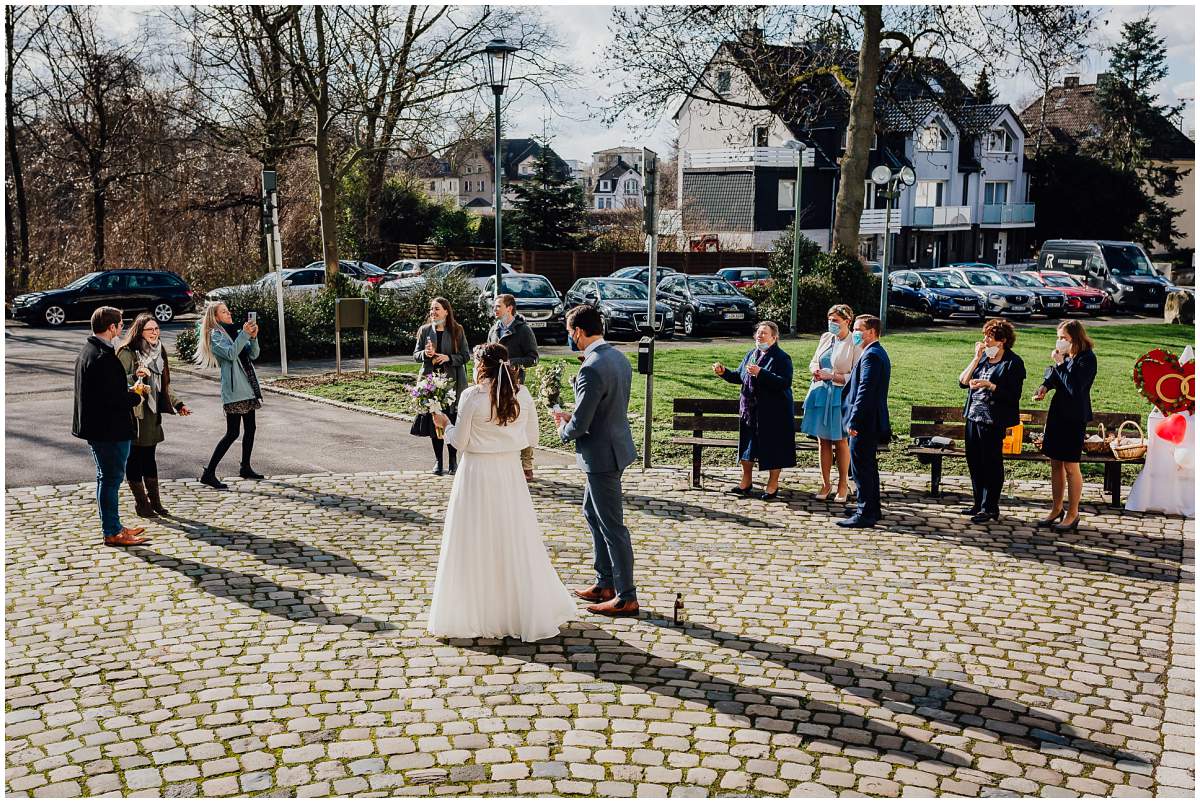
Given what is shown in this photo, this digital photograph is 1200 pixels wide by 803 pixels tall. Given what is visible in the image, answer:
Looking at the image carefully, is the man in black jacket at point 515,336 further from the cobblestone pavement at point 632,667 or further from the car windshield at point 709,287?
the car windshield at point 709,287

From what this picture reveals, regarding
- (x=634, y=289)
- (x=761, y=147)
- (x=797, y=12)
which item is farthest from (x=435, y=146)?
(x=761, y=147)

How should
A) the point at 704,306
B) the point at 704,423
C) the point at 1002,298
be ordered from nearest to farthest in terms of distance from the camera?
the point at 704,423
the point at 704,306
the point at 1002,298

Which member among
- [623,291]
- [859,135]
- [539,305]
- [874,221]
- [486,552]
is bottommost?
[486,552]

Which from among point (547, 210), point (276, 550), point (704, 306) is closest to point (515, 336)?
point (276, 550)

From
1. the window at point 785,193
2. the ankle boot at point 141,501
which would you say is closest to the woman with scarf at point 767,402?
the ankle boot at point 141,501

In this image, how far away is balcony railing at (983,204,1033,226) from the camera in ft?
204

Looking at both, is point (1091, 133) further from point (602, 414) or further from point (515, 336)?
point (602, 414)

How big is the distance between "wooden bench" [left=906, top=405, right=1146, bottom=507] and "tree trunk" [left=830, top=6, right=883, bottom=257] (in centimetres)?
1790

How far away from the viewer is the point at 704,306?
29188 millimetres

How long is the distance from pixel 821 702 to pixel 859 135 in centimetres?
2511

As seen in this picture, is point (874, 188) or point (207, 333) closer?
point (207, 333)

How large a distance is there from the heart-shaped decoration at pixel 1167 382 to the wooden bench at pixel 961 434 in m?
0.38

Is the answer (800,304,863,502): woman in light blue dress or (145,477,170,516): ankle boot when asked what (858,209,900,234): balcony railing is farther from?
(145,477,170,516): ankle boot

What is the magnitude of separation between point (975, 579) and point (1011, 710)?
2.56m
